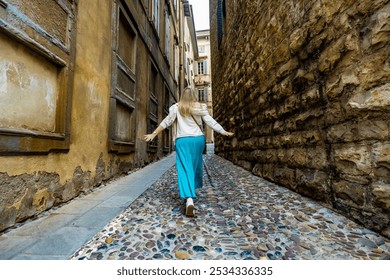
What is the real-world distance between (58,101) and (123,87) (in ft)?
7.40

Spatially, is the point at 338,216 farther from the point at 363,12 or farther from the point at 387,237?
the point at 363,12

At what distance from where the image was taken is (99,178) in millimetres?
3490

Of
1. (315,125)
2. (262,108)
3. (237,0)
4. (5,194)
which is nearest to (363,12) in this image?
(315,125)

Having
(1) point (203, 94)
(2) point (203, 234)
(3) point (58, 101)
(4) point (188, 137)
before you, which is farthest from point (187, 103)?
(1) point (203, 94)

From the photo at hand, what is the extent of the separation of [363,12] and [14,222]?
133 inches

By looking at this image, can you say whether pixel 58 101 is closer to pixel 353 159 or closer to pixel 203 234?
pixel 203 234

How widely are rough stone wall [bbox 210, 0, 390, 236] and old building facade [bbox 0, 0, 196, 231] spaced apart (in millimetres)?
2797

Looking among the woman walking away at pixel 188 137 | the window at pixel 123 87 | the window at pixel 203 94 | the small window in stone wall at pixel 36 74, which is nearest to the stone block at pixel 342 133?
the woman walking away at pixel 188 137

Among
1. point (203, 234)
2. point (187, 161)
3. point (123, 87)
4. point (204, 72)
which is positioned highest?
point (204, 72)

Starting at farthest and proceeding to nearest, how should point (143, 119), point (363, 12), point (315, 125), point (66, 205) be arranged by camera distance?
point (143, 119) < point (66, 205) < point (315, 125) < point (363, 12)

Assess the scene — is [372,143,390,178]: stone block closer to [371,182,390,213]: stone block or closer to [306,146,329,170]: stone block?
[371,182,390,213]: stone block

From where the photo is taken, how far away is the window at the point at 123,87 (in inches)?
162

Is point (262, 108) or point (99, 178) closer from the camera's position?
point (99, 178)

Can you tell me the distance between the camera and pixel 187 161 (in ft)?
7.45
